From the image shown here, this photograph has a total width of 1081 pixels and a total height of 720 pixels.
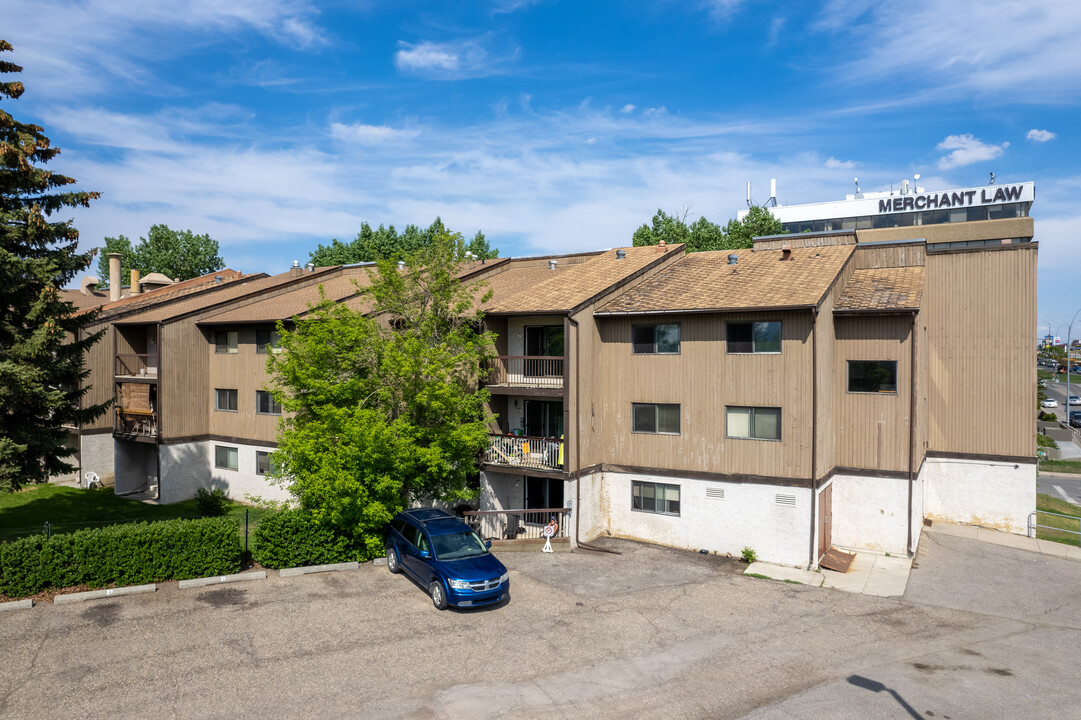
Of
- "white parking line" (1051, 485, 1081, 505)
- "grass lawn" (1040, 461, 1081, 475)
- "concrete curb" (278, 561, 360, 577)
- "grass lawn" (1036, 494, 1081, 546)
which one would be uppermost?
"concrete curb" (278, 561, 360, 577)

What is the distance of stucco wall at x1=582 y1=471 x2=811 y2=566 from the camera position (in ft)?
65.4

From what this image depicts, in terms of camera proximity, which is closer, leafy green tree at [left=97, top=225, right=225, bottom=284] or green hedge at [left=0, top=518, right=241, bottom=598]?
green hedge at [left=0, top=518, right=241, bottom=598]

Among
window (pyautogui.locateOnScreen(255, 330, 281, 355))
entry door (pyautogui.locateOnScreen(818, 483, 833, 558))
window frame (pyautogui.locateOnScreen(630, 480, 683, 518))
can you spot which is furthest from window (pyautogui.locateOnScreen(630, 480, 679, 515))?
window (pyautogui.locateOnScreen(255, 330, 281, 355))

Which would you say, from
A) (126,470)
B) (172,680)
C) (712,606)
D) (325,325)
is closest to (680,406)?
(712,606)

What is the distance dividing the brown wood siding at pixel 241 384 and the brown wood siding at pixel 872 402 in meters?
21.7

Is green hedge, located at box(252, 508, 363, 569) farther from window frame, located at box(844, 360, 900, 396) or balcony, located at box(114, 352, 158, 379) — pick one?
window frame, located at box(844, 360, 900, 396)

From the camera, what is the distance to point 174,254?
236 feet

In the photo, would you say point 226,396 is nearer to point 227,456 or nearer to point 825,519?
point 227,456

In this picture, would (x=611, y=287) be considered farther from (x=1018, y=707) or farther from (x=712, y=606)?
(x=1018, y=707)

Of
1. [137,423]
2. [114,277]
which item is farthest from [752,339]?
[114,277]

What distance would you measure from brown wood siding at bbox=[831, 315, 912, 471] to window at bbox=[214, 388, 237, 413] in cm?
2418

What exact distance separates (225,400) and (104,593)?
47.0 feet

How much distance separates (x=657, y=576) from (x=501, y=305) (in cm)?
1061

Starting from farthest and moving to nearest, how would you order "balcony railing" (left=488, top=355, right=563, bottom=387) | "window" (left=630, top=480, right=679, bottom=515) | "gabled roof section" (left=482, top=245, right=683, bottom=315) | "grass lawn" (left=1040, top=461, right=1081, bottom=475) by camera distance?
"grass lawn" (left=1040, top=461, right=1081, bottom=475)
"balcony railing" (left=488, top=355, right=563, bottom=387)
"gabled roof section" (left=482, top=245, right=683, bottom=315)
"window" (left=630, top=480, right=679, bottom=515)
